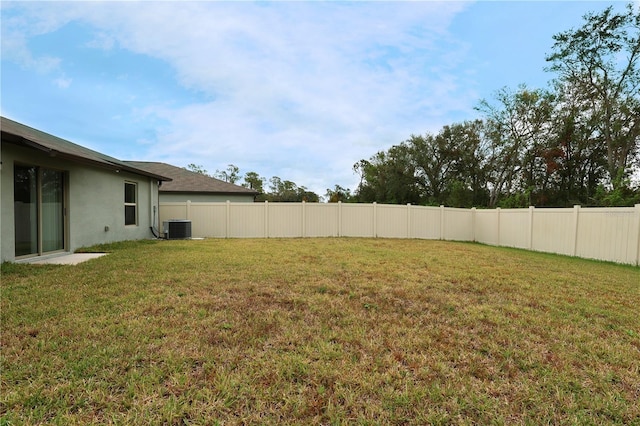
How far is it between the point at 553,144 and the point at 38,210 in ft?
83.6

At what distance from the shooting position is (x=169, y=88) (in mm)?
10477

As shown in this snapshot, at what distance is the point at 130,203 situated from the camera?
955 centimetres

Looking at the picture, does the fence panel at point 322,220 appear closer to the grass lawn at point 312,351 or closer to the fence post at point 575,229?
the grass lawn at point 312,351

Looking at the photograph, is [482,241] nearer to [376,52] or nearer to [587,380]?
[376,52]

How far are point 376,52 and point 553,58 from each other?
12810 millimetres

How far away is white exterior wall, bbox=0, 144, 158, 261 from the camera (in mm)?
5395

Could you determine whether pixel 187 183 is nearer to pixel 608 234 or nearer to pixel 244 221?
pixel 244 221

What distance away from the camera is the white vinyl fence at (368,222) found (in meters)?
10.3

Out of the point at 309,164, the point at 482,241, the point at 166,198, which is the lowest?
the point at 482,241

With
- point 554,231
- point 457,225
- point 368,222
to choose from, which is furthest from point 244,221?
point 554,231

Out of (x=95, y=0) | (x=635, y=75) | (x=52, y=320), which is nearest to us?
(x=52, y=320)

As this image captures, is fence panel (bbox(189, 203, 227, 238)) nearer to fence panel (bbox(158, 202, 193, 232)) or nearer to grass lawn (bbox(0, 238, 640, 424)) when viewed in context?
fence panel (bbox(158, 202, 193, 232))


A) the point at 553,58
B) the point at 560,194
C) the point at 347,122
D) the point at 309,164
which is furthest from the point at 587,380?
the point at 309,164

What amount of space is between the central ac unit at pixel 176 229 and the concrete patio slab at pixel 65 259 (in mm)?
3589
